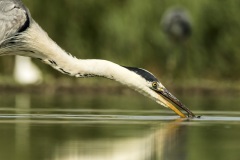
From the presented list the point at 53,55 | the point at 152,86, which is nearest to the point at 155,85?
the point at 152,86

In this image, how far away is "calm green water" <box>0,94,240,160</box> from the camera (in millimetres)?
9898

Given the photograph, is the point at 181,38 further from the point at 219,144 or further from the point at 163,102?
the point at 219,144

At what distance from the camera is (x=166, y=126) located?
13.4m

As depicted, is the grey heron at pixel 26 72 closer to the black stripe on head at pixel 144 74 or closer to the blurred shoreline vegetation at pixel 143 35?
the blurred shoreline vegetation at pixel 143 35

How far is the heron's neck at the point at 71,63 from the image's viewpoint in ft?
45.5

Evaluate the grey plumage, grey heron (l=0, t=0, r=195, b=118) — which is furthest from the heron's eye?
the grey plumage

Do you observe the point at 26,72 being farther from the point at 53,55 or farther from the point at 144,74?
the point at 144,74

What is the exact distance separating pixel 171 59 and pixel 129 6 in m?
1.91

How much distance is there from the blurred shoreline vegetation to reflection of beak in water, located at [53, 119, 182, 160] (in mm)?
17171

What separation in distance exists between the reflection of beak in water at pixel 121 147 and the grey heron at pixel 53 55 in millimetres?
1599

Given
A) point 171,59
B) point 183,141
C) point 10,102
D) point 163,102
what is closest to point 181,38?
point 171,59

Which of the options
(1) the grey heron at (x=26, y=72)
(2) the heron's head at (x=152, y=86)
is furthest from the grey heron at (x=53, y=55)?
(1) the grey heron at (x=26, y=72)

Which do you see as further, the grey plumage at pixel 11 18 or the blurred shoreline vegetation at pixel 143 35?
the blurred shoreline vegetation at pixel 143 35

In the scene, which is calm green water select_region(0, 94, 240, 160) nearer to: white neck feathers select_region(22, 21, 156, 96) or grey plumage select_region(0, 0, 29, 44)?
white neck feathers select_region(22, 21, 156, 96)
